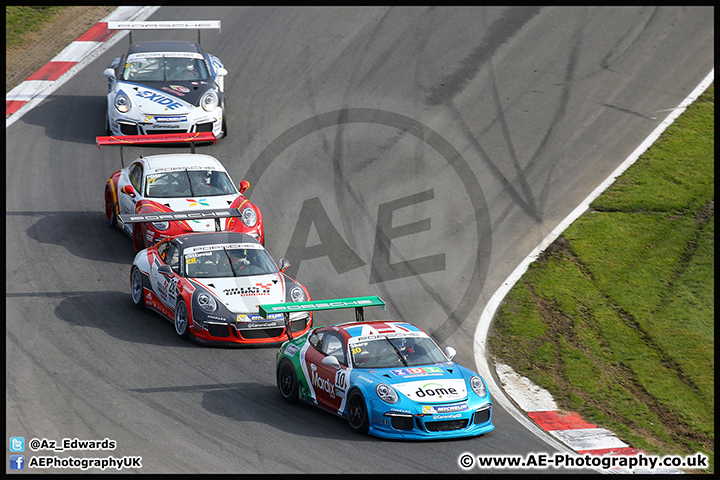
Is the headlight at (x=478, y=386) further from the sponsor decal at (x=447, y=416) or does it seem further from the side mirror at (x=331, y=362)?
the side mirror at (x=331, y=362)

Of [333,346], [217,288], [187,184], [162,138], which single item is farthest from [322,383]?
[162,138]

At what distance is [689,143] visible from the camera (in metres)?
21.2

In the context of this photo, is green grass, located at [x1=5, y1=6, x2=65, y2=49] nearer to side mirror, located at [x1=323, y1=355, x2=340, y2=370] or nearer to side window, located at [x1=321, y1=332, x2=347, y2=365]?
side window, located at [x1=321, y1=332, x2=347, y2=365]

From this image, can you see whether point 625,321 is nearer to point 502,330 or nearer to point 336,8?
point 502,330

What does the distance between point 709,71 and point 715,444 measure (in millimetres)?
15126

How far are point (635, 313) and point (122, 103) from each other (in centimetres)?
1171

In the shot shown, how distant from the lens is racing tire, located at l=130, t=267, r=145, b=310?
48.5ft

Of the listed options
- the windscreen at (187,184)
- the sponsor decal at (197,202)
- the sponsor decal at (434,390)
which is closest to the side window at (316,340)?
the sponsor decal at (434,390)

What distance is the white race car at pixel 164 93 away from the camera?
19.5 m

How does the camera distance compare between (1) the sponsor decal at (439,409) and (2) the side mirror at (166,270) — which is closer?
(1) the sponsor decal at (439,409)

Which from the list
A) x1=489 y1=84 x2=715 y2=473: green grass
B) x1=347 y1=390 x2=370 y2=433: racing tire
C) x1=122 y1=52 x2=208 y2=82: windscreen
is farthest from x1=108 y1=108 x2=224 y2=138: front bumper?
x1=347 y1=390 x2=370 y2=433: racing tire

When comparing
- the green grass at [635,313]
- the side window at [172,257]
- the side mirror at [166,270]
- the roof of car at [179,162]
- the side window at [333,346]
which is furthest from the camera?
the roof of car at [179,162]

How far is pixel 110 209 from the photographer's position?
17703mm
